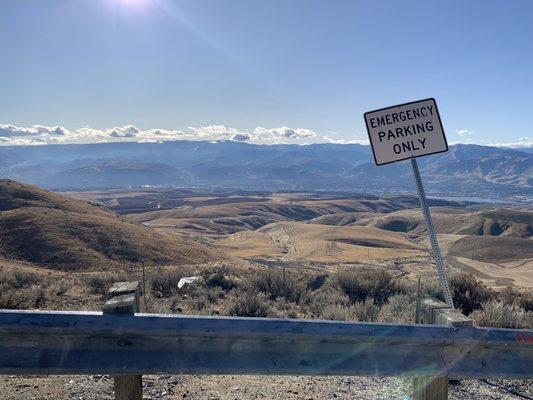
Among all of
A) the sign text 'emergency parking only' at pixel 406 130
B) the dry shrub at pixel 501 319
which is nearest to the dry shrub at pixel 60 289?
the sign text 'emergency parking only' at pixel 406 130

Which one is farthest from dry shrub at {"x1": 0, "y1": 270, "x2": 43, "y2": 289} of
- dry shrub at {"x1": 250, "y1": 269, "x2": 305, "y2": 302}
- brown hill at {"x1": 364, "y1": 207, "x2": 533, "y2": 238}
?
brown hill at {"x1": 364, "y1": 207, "x2": 533, "y2": 238}

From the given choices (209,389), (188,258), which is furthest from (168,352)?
(188,258)

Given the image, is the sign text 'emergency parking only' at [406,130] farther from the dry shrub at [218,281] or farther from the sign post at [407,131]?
the dry shrub at [218,281]

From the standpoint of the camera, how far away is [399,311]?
802 centimetres

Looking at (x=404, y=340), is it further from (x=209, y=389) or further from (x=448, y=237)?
(x=448, y=237)

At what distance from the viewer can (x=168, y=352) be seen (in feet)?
9.28

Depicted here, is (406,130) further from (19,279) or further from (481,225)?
(481,225)

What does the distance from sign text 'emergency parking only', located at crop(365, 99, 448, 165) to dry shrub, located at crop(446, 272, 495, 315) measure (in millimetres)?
5498

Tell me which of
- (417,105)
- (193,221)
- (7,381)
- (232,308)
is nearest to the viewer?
(417,105)

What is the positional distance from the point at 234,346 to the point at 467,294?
768cm

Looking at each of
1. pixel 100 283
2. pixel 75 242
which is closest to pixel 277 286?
pixel 100 283

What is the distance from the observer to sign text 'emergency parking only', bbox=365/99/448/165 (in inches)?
173

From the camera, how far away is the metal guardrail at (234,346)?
2742 millimetres

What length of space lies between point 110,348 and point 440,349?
2126mm
